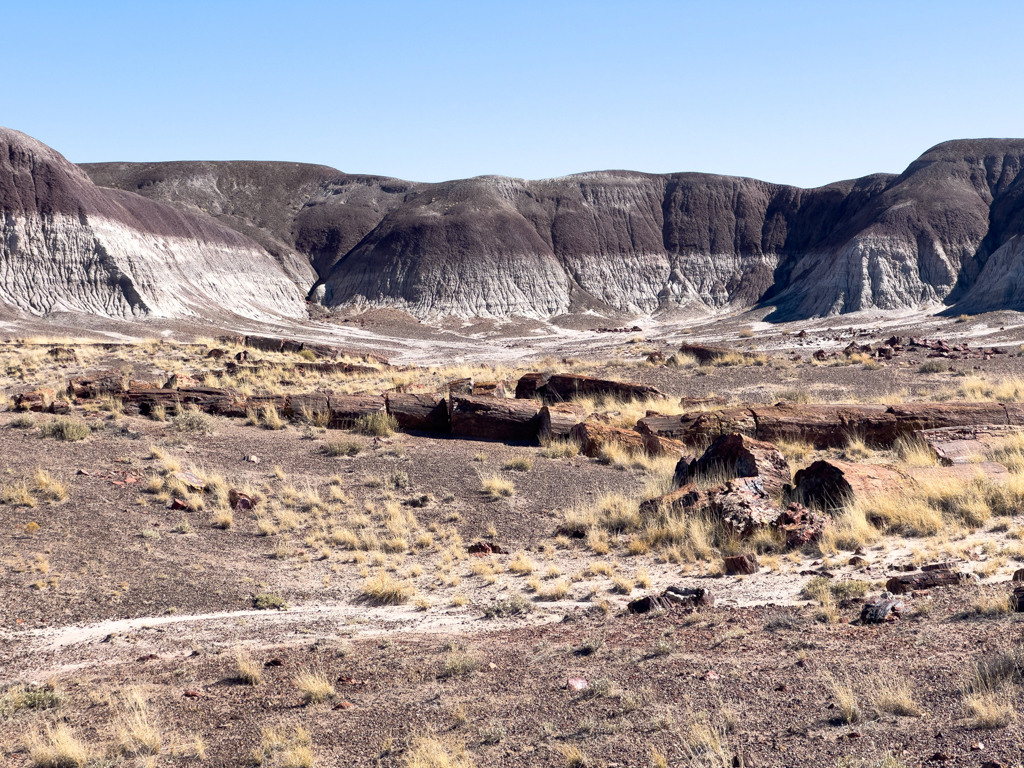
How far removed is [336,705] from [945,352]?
33.5 meters

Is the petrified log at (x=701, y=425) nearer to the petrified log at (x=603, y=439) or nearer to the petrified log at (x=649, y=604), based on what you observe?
the petrified log at (x=603, y=439)

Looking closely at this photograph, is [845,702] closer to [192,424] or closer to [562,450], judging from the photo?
[562,450]

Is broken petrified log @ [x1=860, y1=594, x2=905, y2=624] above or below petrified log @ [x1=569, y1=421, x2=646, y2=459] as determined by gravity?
above

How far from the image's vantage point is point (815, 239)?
97500mm

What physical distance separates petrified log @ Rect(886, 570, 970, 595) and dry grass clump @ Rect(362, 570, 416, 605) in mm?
4607

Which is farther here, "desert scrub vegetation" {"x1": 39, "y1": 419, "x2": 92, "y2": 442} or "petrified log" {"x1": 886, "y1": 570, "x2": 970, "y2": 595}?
"desert scrub vegetation" {"x1": 39, "y1": 419, "x2": 92, "y2": 442}

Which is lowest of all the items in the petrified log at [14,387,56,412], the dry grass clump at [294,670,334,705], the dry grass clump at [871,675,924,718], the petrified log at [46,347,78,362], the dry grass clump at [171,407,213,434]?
the dry grass clump at [294,670,334,705]

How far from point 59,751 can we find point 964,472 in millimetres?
10123

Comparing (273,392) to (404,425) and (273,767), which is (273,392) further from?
(273,767)

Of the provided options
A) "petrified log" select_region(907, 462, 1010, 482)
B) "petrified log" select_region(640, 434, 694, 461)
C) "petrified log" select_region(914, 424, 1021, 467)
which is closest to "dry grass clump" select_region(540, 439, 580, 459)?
"petrified log" select_region(640, 434, 694, 461)

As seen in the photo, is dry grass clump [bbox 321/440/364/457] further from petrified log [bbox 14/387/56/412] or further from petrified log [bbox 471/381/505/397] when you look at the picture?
petrified log [bbox 14/387/56/412]

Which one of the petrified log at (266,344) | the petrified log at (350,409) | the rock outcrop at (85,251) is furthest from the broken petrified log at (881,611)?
the rock outcrop at (85,251)

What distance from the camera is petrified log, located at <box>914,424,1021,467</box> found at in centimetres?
1169

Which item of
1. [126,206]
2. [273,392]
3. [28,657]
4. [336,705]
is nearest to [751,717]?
[336,705]
